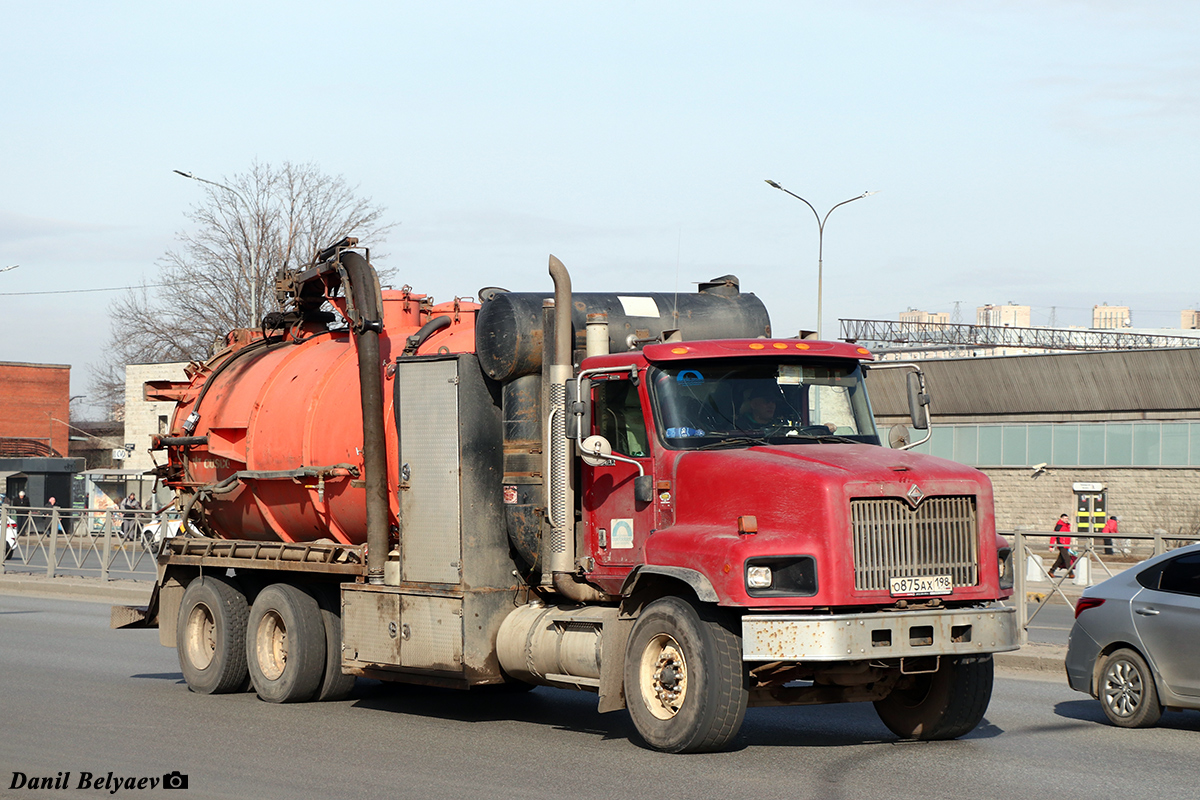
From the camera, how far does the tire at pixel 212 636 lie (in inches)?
548

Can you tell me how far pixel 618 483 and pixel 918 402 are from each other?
2.51 metres

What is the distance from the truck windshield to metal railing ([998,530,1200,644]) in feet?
A: 25.1

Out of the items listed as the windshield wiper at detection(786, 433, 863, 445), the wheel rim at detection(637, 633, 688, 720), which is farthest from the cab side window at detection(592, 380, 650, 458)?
the wheel rim at detection(637, 633, 688, 720)

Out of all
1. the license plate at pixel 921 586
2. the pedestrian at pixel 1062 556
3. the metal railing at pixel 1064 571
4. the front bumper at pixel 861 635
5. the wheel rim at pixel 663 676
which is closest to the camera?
the front bumper at pixel 861 635

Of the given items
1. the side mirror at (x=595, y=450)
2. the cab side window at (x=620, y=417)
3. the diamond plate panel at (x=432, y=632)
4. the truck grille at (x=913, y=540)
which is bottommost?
the diamond plate panel at (x=432, y=632)

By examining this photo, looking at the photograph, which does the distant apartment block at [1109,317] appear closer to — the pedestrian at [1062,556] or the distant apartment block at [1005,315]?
the distant apartment block at [1005,315]

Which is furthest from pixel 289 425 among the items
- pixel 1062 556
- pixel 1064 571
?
pixel 1062 556

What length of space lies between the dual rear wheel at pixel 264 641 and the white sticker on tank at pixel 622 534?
12.7ft

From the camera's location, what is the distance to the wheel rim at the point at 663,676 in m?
9.66

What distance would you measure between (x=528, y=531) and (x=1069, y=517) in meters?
36.0

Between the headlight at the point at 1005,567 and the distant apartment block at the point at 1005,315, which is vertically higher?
the distant apartment block at the point at 1005,315

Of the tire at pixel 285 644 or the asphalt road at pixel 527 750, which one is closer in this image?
the asphalt road at pixel 527 750

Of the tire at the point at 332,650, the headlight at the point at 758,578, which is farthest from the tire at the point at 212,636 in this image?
the headlight at the point at 758,578

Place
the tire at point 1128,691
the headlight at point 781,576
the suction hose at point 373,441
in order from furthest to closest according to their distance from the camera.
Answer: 1. the suction hose at point 373,441
2. the tire at point 1128,691
3. the headlight at point 781,576
